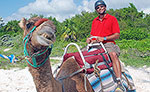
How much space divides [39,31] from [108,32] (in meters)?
1.73

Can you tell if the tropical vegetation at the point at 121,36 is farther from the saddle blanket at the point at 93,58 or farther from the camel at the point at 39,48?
the camel at the point at 39,48

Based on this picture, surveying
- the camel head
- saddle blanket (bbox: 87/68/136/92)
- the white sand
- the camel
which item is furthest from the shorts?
the white sand

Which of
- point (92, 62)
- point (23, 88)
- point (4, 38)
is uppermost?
point (4, 38)

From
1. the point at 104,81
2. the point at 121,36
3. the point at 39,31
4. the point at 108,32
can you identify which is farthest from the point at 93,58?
the point at 121,36

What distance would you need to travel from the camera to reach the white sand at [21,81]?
20.7 feet

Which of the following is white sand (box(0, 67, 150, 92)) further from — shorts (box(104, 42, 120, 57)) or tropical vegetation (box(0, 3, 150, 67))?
tropical vegetation (box(0, 3, 150, 67))

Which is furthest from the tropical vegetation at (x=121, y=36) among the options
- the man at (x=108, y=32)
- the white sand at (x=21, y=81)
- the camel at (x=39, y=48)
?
the camel at (x=39, y=48)

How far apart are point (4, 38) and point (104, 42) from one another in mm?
29262

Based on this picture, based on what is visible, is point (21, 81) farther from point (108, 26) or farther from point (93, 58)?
point (108, 26)

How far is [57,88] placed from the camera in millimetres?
2229

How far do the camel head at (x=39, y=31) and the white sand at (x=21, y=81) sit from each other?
4903mm

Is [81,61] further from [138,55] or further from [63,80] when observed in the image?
[138,55]

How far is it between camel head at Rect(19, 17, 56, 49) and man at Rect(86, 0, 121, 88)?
4.59 feet

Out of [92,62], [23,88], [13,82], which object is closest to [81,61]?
[92,62]
